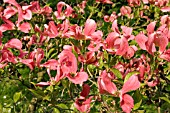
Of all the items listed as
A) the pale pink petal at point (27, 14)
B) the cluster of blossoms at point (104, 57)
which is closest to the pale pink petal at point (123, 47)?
the cluster of blossoms at point (104, 57)

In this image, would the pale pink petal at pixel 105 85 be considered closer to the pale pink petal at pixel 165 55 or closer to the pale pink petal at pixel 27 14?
the pale pink petal at pixel 165 55

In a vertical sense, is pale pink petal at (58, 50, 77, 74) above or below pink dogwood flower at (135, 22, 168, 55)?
below

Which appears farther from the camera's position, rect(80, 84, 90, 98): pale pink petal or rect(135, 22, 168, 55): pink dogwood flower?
rect(80, 84, 90, 98): pale pink petal

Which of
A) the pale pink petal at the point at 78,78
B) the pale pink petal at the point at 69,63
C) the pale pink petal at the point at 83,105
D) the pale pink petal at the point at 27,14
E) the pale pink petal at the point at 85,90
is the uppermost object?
the pale pink petal at the point at 27,14

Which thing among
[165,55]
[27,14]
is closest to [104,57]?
[165,55]

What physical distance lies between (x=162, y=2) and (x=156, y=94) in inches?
35.3

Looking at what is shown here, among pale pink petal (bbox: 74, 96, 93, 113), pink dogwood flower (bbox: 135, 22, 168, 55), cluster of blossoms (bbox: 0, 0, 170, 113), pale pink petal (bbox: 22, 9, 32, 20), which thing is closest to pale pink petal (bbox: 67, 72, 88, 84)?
cluster of blossoms (bbox: 0, 0, 170, 113)

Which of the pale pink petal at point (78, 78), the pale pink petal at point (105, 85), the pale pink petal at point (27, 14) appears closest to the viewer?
the pale pink petal at point (105, 85)

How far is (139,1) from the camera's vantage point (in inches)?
106

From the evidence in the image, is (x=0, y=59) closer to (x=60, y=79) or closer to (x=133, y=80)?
(x=60, y=79)

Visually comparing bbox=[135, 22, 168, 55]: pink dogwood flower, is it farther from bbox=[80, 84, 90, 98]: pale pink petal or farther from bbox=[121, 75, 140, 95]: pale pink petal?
bbox=[80, 84, 90, 98]: pale pink petal

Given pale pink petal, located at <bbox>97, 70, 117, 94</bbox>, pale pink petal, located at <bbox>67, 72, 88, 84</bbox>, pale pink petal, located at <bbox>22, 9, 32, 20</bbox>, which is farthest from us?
pale pink petal, located at <bbox>22, 9, 32, 20</bbox>

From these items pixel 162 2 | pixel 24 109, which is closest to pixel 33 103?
pixel 24 109

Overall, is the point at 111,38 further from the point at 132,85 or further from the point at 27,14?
the point at 27,14
